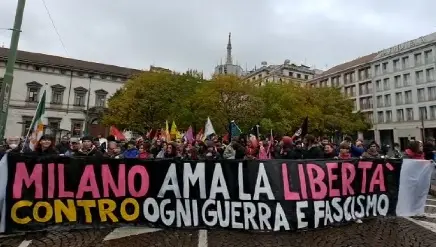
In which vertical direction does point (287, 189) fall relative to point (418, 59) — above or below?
below

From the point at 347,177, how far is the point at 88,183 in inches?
187

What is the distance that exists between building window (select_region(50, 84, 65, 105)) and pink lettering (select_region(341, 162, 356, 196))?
58705 millimetres

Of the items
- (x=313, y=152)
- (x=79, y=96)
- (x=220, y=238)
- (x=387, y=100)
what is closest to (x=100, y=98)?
(x=79, y=96)

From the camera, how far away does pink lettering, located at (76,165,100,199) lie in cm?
577

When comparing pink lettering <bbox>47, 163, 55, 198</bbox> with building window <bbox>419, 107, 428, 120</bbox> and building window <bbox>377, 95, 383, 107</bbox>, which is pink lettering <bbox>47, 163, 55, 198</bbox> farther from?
building window <bbox>377, 95, 383, 107</bbox>

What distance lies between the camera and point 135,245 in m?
5.21

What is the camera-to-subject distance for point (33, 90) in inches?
2163

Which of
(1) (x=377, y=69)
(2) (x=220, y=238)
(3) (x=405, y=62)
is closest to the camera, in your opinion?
(2) (x=220, y=238)

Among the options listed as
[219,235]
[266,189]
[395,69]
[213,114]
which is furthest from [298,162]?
[395,69]

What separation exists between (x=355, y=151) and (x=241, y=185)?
18.0 ft

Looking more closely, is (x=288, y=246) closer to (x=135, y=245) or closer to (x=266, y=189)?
(x=266, y=189)

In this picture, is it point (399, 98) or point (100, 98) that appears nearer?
point (399, 98)

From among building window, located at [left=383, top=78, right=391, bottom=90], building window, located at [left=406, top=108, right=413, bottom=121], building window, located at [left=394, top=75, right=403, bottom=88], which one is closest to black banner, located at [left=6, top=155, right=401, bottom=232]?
building window, located at [left=406, top=108, right=413, bottom=121]

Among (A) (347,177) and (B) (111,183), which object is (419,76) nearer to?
(A) (347,177)
